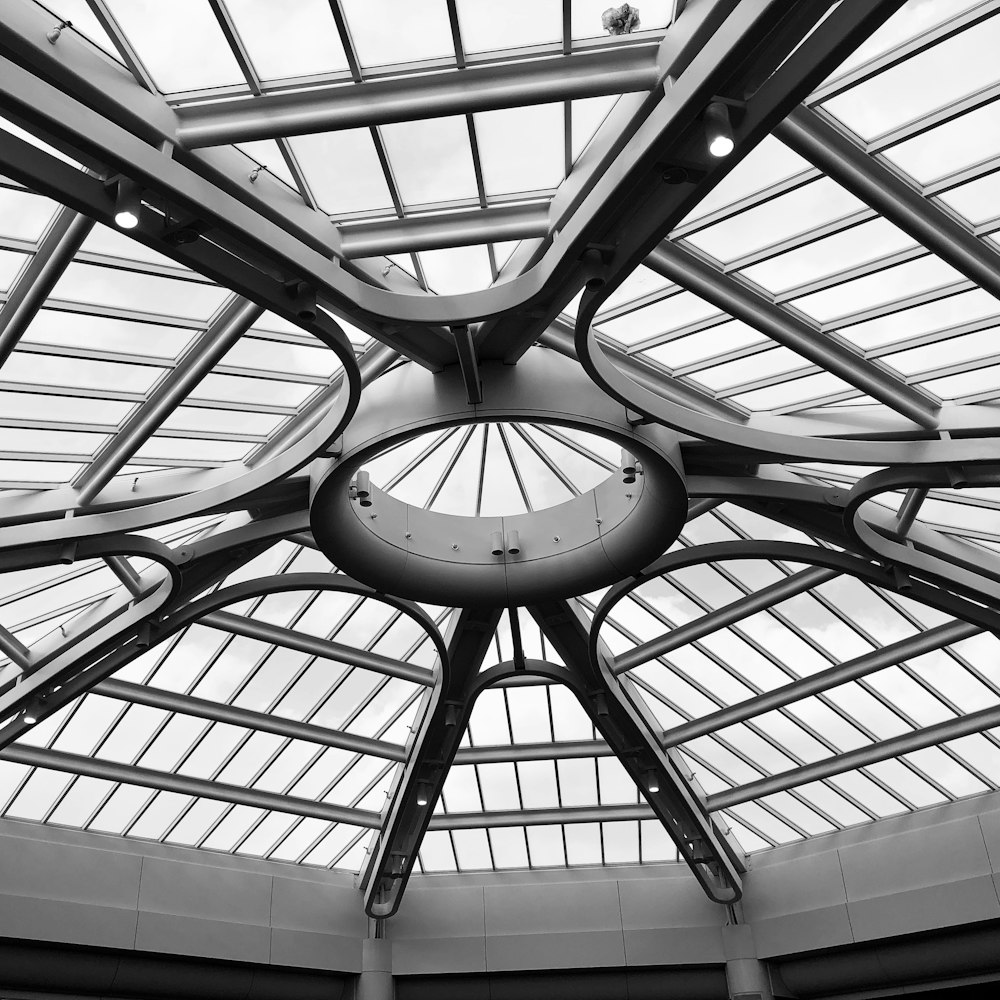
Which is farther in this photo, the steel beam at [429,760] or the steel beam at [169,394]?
the steel beam at [429,760]

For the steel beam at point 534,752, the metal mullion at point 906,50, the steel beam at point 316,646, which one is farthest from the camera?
the steel beam at point 534,752

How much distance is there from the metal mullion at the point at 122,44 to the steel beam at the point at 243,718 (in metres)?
18.9

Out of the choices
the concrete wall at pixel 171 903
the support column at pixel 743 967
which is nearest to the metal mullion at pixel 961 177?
the support column at pixel 743 967

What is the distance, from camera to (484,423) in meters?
19.1

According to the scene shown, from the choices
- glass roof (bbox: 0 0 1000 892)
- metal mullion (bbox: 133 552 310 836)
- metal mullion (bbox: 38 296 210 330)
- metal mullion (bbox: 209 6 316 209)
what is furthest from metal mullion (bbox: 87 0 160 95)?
metal mullion (bbox: 133 552 310 836)

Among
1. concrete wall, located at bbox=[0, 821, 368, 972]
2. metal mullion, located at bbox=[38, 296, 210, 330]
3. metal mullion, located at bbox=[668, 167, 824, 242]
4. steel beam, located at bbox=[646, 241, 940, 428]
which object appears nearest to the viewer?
metal mullion, located at bbox=[668, 167, 824, 242]

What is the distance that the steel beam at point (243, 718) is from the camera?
Result: 2755cm

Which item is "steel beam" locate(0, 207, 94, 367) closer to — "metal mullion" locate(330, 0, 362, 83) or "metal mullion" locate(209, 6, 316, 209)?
"metal mullion" locate(209, 6, 316, 209)

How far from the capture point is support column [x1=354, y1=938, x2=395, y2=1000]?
33.9 meters

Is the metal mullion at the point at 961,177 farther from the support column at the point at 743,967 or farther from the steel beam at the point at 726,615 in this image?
the support column at the point at 743,967

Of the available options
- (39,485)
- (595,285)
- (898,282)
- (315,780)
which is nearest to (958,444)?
(898,282)

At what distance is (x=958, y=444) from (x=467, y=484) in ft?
32.6

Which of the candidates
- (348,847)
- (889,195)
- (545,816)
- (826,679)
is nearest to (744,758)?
(826,679)

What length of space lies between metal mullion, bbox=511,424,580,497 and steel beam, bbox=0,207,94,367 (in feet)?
33.3
